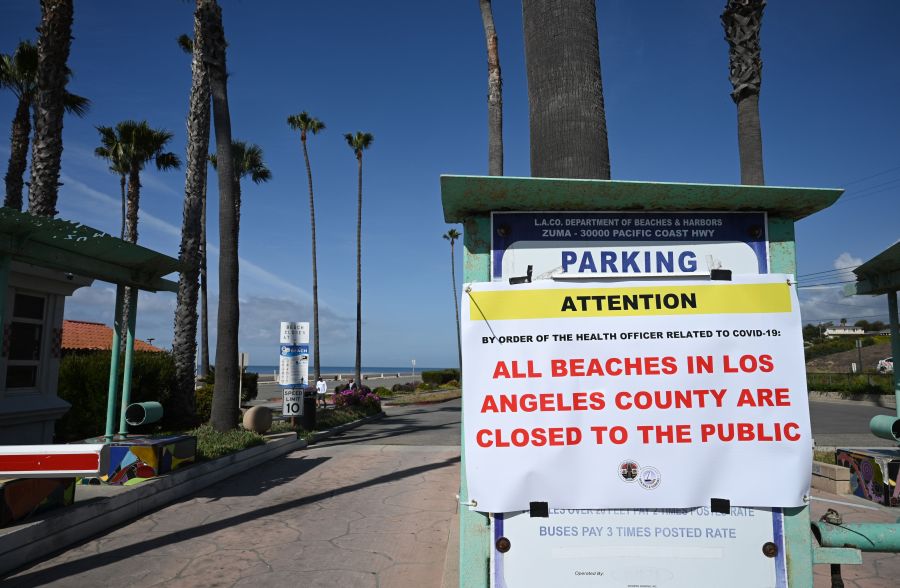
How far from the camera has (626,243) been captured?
221 cm

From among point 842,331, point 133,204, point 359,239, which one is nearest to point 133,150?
point 133,204

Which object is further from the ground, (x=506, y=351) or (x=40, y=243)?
(x=40, y=243)

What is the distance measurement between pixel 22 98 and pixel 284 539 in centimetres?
2077

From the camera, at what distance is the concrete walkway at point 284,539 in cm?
486

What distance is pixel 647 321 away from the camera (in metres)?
2.11

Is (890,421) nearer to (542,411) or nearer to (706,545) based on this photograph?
(706,545)

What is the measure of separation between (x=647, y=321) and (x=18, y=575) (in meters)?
5.68

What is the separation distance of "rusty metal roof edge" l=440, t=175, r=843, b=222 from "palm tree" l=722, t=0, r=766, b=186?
8.20 meters

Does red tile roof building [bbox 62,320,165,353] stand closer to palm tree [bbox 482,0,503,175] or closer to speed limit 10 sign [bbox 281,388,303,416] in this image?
speed limit 10 sign [bbox 281,388,303,416]

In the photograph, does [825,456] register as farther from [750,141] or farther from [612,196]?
[612,196]

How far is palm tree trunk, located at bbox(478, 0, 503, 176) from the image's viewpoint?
46.3 feet

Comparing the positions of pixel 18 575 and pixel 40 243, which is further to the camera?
pixel 40 243

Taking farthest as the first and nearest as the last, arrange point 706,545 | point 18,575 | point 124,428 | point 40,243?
point 124,428 < point 40,243 < point 18,575 < point 706,545

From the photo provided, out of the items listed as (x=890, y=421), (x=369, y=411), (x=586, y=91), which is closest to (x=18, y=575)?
(x=586, y=91)
